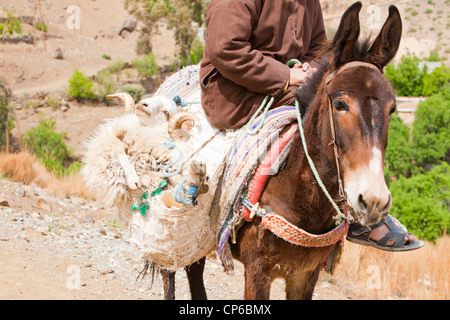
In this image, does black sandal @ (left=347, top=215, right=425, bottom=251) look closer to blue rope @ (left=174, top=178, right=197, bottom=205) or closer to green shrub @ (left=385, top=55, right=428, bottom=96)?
blue rope @ (left=174, top=178, right=197, bottom=205)

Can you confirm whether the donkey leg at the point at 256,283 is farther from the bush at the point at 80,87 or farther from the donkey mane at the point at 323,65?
the bush at the point at 80,87

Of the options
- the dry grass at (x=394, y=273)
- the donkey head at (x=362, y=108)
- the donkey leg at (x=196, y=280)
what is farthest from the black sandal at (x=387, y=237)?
the dry grass at (x=394, y=273)

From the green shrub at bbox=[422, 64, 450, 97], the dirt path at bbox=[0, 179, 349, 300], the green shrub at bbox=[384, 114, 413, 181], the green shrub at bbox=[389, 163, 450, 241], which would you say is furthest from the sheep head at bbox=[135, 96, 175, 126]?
the green shrub at bbox=[422, 64, 450, 97]

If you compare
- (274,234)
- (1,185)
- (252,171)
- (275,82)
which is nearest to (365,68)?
(275,82)

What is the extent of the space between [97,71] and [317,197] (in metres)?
29.3

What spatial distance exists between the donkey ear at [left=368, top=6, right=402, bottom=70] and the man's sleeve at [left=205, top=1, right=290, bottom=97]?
525mm

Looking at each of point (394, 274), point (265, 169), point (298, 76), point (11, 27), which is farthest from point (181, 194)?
point (11, 27)

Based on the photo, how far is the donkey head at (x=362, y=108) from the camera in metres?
1.78

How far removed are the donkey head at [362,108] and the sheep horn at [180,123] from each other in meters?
0.90

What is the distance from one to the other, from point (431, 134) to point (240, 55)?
19217mm

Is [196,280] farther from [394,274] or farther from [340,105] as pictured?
[394,274]

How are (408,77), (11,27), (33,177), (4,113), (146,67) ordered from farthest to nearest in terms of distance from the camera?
(146,67)
(11,27)
(408,77)
(4,113)
(33,177)

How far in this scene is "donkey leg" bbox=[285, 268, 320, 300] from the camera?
2.73m

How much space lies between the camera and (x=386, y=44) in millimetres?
2098
